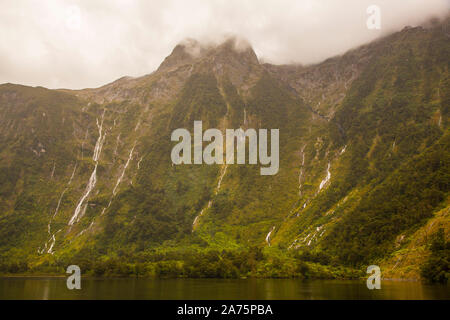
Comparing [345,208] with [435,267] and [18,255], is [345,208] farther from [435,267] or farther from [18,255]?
[18,255]

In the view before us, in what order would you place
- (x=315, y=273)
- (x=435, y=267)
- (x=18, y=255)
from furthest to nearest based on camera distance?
1. (x=18, y=255)
2. (x=315, y=273)
3. (x=435, y=267)

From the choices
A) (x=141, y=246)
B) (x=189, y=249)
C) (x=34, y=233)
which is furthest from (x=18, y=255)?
(x=189, y=249)

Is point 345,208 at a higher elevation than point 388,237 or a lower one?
higher
